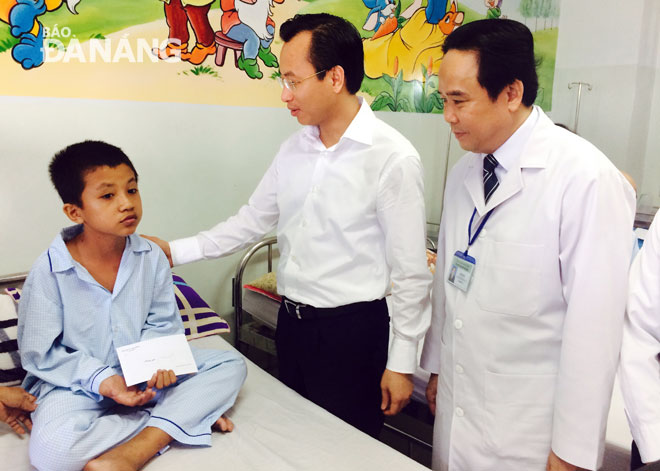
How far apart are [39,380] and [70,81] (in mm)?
1206

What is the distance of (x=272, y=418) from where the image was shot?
1.75 m

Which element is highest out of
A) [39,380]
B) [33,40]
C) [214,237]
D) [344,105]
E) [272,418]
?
[33,40]

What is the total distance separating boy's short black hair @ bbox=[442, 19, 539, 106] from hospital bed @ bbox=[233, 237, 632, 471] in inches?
47.8

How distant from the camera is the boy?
1.57 meters

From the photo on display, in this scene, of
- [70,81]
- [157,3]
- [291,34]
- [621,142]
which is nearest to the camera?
[291,34]

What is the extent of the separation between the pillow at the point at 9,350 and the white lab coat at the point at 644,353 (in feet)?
5.81

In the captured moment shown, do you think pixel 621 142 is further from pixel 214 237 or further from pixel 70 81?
pixel 70 81

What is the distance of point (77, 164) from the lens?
67.6 inches

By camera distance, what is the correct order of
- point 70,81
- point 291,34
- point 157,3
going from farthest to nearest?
point 157,3 → point 70,81 → point 291,34

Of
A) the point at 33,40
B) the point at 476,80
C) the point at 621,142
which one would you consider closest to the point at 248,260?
the point at 33,40

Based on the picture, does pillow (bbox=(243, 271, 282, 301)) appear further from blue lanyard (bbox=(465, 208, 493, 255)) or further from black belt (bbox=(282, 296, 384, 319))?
blue lanyard (bbox=(465, 208, 493, 255))

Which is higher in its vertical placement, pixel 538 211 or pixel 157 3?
pixel 157 3

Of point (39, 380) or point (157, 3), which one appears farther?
point (157, 3)

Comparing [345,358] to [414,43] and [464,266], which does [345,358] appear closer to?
[464,266]
